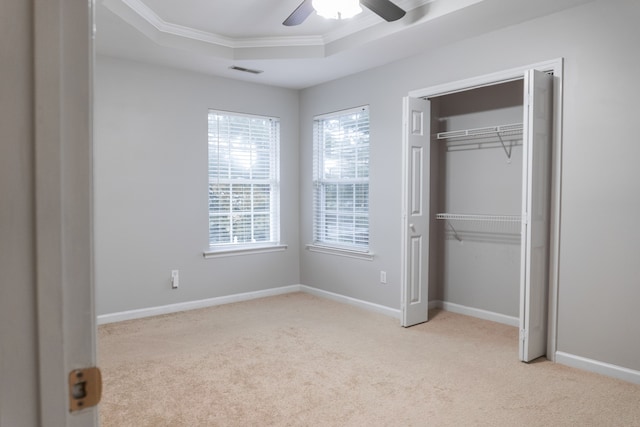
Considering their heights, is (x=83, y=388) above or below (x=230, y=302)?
above

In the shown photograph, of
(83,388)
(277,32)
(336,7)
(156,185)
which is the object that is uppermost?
(277,32)

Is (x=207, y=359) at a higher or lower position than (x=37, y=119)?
lower

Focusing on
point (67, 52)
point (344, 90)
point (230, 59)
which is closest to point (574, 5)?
point (344, 90)

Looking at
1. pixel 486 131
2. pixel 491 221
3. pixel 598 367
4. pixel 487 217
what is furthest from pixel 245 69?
pixel 598 367

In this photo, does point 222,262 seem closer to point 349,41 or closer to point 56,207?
point 349,41

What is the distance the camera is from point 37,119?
0.54m

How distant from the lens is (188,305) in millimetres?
4793

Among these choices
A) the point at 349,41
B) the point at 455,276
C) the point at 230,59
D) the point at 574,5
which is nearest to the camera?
the point at 574,5

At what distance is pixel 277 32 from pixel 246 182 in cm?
178

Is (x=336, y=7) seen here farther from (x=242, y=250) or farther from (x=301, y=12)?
(x=242, y=250)

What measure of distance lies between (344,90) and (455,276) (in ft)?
7.72

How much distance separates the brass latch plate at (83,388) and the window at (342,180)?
4.36 m

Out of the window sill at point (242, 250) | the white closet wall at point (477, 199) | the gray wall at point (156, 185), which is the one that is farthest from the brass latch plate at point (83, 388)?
the window sill at point (242, 250)

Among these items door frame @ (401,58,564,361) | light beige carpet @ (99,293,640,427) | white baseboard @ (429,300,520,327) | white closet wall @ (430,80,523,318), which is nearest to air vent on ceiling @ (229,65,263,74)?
white closet wall @ (430,80,523,318)
